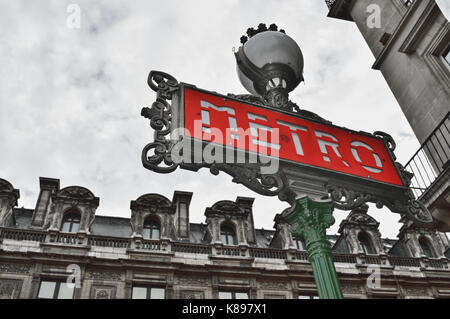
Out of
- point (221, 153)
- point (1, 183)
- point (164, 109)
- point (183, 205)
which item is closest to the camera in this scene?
point (221, 153)

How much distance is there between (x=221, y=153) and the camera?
4.82m

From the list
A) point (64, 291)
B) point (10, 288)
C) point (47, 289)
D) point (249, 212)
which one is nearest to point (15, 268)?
point (10, 288)

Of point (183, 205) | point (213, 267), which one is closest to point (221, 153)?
point (213, 267)

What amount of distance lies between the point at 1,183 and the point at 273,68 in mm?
19060

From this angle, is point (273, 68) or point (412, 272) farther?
point (412, 272)

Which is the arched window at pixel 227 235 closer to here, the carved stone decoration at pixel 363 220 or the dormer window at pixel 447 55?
the carved stone decoration at pixel 363 220

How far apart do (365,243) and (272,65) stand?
1988 centimetres

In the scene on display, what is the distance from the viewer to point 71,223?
65.7ft

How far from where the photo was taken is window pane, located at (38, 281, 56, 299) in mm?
17078

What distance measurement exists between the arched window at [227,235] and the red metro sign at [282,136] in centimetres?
1583

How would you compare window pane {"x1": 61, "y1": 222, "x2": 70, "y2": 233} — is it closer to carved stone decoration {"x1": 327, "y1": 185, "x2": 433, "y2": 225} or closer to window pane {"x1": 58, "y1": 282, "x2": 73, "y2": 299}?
window pane {"x1": 58, "y1": 282, "x2": 73, "y2": 299}

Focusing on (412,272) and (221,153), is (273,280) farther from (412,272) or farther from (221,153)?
(221,153)

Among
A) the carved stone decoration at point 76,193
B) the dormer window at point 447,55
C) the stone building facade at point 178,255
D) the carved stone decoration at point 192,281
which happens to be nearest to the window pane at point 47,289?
Answer: the stone building facade at point 178,255
